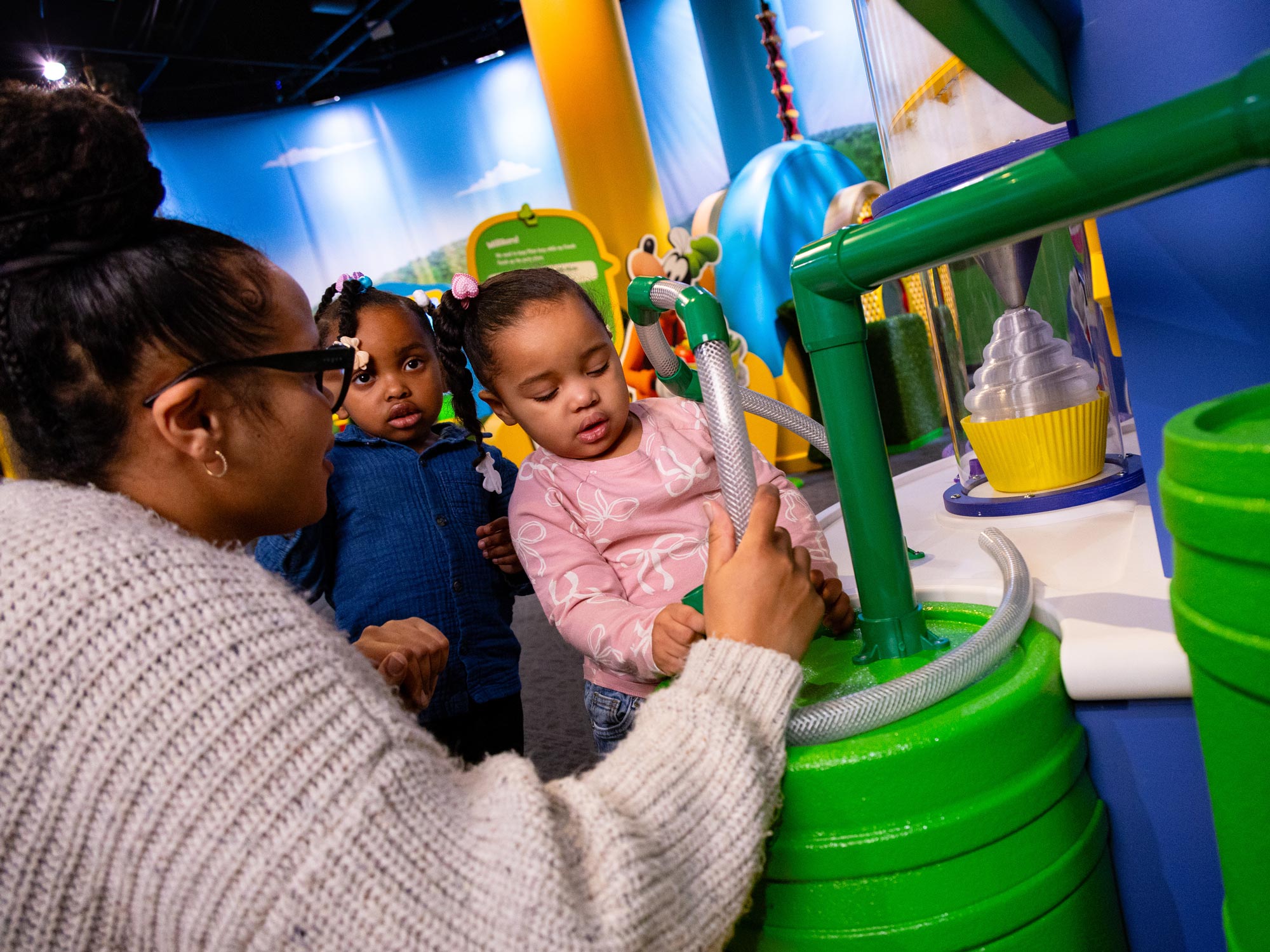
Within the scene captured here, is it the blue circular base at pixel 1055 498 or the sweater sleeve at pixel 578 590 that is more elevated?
the sweater sleeve at pixel 578 590

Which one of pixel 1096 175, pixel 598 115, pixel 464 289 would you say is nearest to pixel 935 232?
pixel 1096 175

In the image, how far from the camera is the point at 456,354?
49.3 inches

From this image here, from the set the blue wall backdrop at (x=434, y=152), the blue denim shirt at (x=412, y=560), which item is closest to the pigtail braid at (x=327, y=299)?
the blue denim shirt at (x=412, y=560)

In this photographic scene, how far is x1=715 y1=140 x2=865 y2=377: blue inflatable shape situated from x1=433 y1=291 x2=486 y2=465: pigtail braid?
387cm

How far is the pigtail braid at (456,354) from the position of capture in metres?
1.21

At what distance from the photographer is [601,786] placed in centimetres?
51

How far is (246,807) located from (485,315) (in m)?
0.80

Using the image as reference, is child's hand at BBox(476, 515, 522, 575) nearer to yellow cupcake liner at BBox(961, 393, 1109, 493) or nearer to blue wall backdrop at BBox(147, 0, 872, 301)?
yellow cupcake liner at BBox(961, 393, 1109, 493)

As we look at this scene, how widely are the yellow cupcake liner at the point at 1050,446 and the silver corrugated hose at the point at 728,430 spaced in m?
0.58

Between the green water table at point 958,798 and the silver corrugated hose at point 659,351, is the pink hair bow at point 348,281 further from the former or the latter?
the green water table at point 958,798

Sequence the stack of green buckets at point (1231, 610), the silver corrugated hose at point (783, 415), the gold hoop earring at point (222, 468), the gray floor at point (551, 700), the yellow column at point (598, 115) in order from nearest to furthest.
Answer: the stack of green buckets at point (1231, 610)
the gold hoop earring at point (222, 468)
the silver corrugated hose at point (783, 415)
the gray floor at point (551, 700)
the yellow column at point (598, 115)

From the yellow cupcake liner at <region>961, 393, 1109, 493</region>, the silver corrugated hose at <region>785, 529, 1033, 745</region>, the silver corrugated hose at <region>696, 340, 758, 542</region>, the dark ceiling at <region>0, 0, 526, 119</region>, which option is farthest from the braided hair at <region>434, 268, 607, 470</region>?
the dark ceiling at <region>0, 0, 526, 119</region>

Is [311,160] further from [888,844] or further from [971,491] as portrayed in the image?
[888,844]

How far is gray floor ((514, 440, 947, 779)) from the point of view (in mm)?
2023
